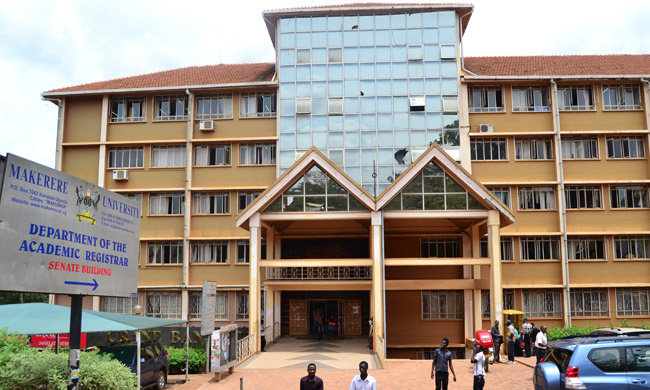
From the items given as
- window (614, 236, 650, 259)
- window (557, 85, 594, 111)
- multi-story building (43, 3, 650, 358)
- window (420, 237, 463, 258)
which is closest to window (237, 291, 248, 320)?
multi-story building (43, 3, 650, 358)

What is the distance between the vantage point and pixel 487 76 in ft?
104

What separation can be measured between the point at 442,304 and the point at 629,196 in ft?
37.7

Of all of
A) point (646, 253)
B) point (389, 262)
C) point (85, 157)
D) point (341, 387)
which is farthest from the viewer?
point (85, 157)

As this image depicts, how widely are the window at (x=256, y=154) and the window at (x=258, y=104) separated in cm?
167

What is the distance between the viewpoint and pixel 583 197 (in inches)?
1235

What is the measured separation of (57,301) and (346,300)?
15530 mm

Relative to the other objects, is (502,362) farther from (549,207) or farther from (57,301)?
(57,301)

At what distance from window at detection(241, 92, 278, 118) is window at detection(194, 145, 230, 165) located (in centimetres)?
219

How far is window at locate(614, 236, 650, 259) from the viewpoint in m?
31.0

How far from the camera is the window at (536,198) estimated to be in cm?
3138

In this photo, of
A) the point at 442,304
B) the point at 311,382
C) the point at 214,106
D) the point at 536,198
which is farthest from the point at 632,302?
→ the point at 311,382

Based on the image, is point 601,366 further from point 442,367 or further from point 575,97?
point 575,97

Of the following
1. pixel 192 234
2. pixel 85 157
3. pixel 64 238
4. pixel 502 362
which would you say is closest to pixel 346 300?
pixel 192 234

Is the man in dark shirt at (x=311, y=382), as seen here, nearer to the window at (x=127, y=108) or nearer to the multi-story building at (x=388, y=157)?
the multi-story building at (x=388, y=157)
